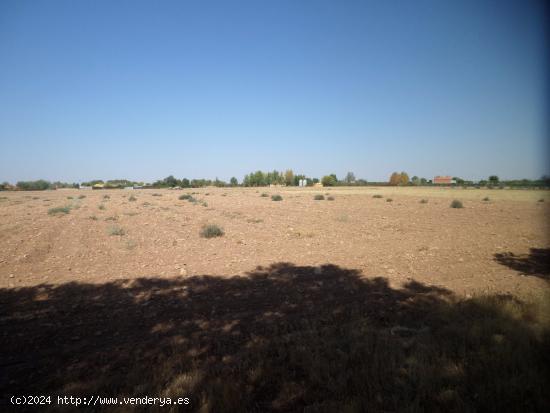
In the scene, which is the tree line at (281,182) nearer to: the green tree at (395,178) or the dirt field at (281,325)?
the green tree at (395,178)

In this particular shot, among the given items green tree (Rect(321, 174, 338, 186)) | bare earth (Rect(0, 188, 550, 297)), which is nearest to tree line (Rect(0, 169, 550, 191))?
green tree (Rect(321, 174, 338, 186))

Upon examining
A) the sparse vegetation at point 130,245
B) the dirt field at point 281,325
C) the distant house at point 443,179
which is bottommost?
the dirt field at point 281,325

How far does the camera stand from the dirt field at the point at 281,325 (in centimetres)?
318

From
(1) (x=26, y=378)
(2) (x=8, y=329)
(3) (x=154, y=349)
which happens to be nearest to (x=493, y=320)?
(3) (x=154, y=349)

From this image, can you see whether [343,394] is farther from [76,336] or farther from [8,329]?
[8,329]

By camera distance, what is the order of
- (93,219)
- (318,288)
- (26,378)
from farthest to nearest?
(93,219) → (318,288) → (26,378)

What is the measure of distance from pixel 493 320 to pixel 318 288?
320 centimetres

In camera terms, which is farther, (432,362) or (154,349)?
(154,349)

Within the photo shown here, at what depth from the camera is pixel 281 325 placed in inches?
192

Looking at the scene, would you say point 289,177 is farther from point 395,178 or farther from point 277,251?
point 277,251

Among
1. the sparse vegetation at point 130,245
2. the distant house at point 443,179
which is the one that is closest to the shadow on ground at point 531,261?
the sparse vegetation at point 130,245

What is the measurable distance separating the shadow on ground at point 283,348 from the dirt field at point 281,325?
0.02m

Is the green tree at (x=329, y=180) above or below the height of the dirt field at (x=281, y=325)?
above

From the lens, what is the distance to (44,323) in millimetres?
5102
